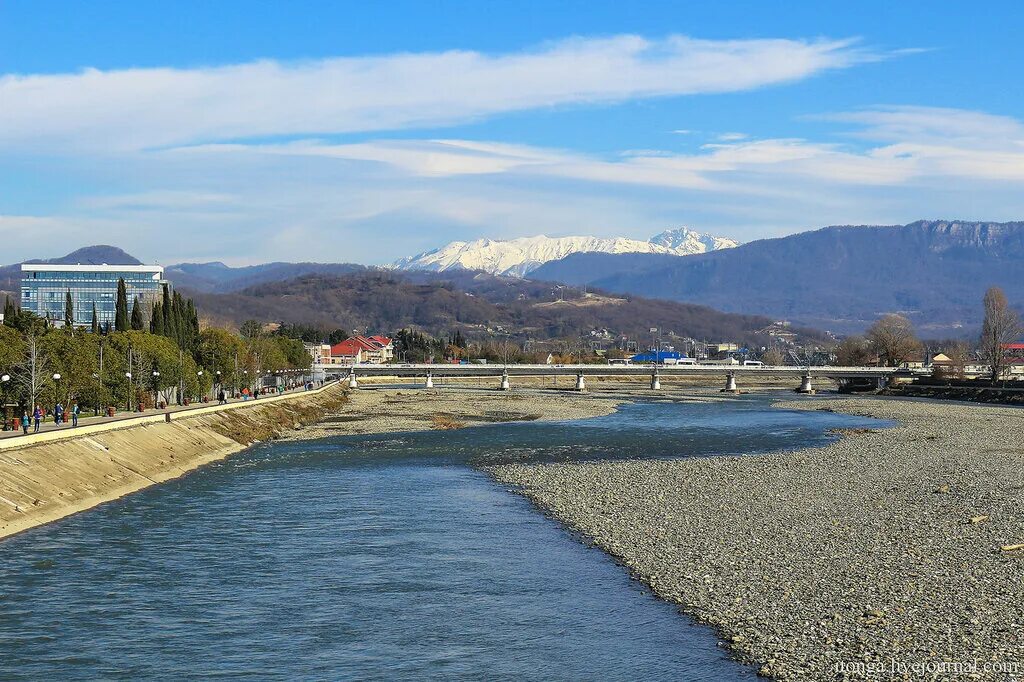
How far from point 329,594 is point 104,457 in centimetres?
2448

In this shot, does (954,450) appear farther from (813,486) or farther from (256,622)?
(256,622)

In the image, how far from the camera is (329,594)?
26.8 metres

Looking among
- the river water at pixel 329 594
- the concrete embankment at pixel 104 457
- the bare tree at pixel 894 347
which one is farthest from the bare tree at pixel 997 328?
the river water at pixel 329 594

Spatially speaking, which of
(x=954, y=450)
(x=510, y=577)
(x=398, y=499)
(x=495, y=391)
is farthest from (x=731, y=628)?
(x=495, y=391)

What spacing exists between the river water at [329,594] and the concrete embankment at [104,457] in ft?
4.21

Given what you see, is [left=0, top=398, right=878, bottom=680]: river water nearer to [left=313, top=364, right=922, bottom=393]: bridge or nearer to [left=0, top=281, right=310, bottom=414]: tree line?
[left=0, top=281, right=310, bottom=414]: tree line

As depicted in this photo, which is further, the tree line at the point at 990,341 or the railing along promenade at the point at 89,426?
the tree line at the point at 990,341

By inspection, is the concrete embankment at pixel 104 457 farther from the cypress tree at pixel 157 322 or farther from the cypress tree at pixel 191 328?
the cypress tree at pixel 191 328

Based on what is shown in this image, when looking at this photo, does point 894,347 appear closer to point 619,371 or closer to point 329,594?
point 619,371

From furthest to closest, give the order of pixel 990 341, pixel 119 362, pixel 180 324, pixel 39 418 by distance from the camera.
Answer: pixel 990 341
pixel 180 324
pixel 119 362
pixel 39 418

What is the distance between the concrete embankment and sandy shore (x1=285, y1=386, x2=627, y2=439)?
768cm

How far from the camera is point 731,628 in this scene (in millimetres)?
23438

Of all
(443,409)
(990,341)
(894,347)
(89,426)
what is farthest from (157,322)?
(894,347)

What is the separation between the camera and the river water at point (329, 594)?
855 inches
